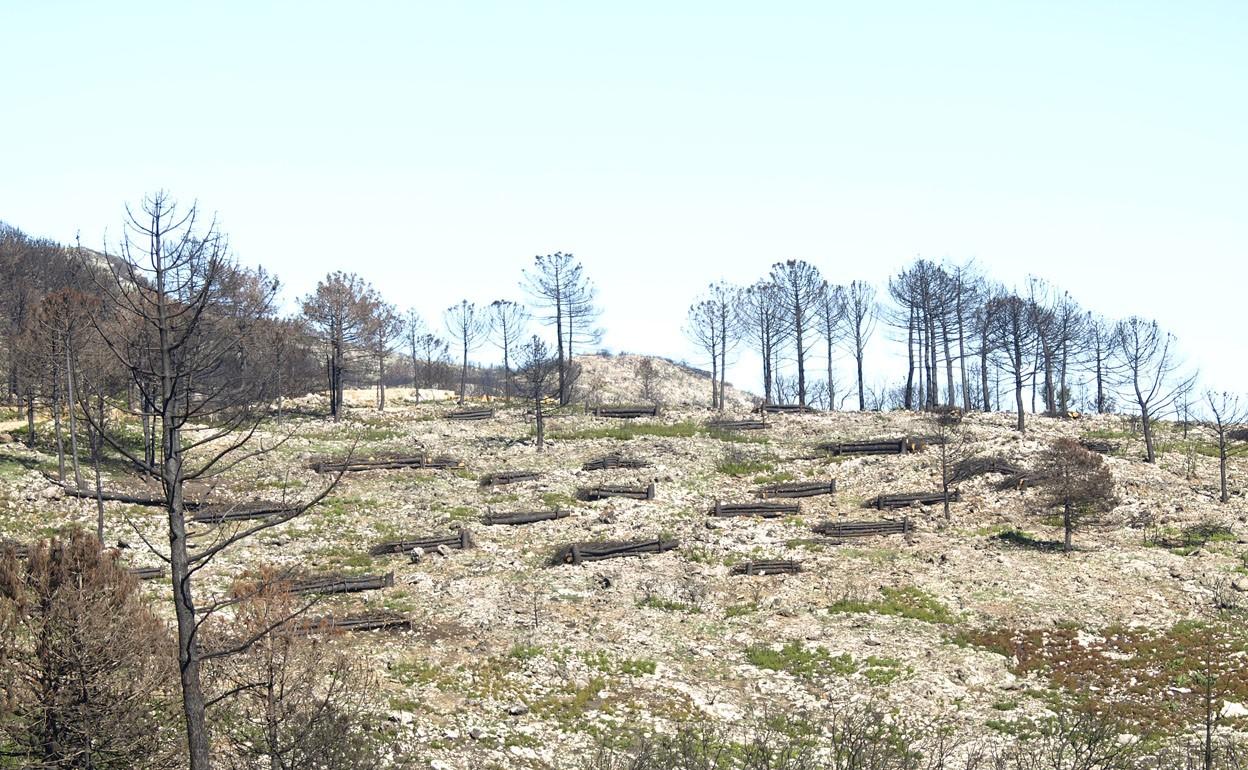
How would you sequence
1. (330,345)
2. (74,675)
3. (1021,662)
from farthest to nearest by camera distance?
(330,345) → (1021,662) → (74,675)

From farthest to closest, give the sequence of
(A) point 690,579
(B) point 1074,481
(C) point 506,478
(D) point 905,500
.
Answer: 1. (C) point 506,478
2. (D) point 905,500
3. (B) point 1074,481
4. (A) point 690,579

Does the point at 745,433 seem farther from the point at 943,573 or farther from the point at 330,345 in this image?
the point at 330,345

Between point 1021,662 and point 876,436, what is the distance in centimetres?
3085

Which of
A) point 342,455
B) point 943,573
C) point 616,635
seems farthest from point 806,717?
point 342,455

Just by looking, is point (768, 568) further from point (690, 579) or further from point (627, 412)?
point (627, 412)

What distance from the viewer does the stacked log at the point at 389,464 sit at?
47.6 meters

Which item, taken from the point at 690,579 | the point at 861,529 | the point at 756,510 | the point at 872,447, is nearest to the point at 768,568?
the point at 690,579

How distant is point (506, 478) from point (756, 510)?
1266cm

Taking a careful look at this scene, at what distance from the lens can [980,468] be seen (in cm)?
4619

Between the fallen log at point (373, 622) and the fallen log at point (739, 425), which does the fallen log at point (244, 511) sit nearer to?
the fallen log at point (373, 622)

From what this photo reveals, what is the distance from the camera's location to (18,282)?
225 ft

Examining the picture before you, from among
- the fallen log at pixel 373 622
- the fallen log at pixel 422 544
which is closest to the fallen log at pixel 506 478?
the fallen log at pixel 422 544

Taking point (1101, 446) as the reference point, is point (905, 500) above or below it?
below

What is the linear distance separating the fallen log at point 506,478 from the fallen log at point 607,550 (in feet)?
35.1
